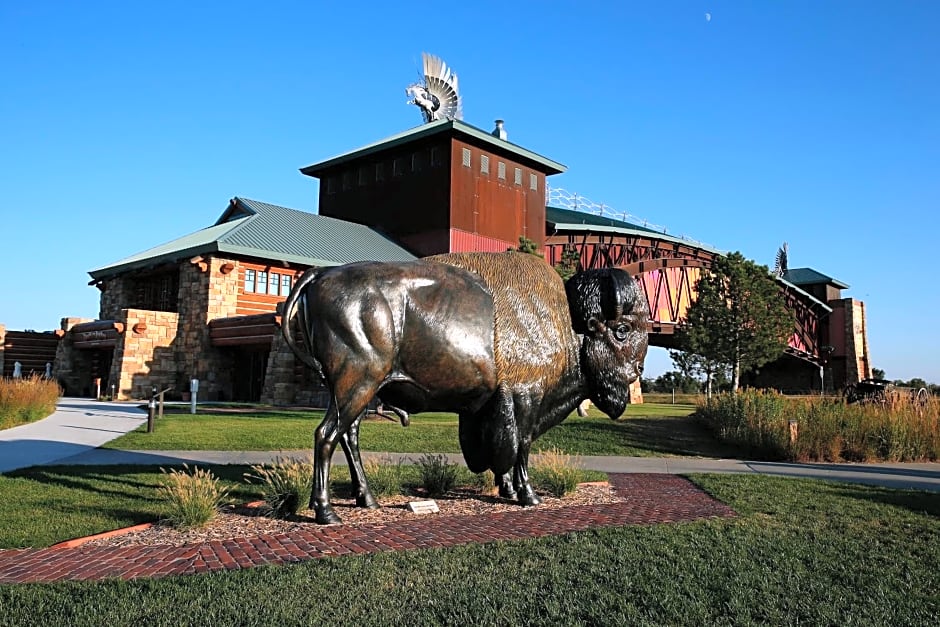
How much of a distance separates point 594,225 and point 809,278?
1110 inches

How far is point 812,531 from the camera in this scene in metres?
6.61

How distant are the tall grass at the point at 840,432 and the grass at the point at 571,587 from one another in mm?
7580

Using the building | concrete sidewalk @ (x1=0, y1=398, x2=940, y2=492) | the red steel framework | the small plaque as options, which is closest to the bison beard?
the small plaque

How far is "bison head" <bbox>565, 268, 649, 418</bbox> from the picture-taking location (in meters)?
7.59

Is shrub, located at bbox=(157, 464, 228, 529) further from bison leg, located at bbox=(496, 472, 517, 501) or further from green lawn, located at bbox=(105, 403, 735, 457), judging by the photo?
green lawn, located at bbox=(105, 403, 735, 457)

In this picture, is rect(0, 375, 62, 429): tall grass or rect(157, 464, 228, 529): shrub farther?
rect(0, 375, 62, 429): tall grass

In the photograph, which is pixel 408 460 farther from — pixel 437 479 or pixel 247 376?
pixel 247 376

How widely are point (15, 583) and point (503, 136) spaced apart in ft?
148

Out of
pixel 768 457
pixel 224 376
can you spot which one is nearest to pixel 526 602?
pixel 768 457

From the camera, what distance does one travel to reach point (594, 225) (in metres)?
48.7

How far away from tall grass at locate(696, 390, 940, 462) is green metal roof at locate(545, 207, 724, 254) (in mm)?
31635

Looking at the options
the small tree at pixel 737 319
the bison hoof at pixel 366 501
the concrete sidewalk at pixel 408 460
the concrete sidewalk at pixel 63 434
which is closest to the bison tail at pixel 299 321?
the bison hoof at pixel 366 501

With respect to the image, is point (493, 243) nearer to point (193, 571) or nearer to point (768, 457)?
point (768, 457)

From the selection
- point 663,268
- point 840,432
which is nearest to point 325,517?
point 840,432
